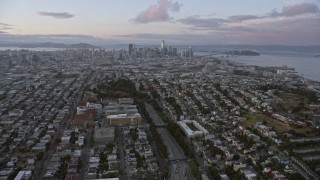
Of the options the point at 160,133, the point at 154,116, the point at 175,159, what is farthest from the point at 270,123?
the point at 175,159

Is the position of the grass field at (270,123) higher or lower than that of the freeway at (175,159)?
higher

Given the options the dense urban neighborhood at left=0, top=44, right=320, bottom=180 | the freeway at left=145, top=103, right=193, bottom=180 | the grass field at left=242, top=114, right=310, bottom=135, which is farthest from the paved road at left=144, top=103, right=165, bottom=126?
the grass field at left=242, top=114, right=310, bottom=135

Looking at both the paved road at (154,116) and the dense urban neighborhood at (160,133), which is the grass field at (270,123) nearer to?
the dense urban neighborhood at (160,133)

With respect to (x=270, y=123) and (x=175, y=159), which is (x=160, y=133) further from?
(x=270, y=123)

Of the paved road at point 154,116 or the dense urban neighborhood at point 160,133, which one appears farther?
the paved road at point 154,116

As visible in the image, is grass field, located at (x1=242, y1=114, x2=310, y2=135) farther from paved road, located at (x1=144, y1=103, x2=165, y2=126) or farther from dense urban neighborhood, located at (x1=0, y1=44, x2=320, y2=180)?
paved road, located at (x1=144, y1=103, x2=165, y2=126)

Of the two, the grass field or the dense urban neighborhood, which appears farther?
the grass field

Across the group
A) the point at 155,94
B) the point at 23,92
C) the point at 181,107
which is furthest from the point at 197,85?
the point at 23,92

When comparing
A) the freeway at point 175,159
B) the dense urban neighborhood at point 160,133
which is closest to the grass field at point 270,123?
the dense urban neighborhood at point 160,133
